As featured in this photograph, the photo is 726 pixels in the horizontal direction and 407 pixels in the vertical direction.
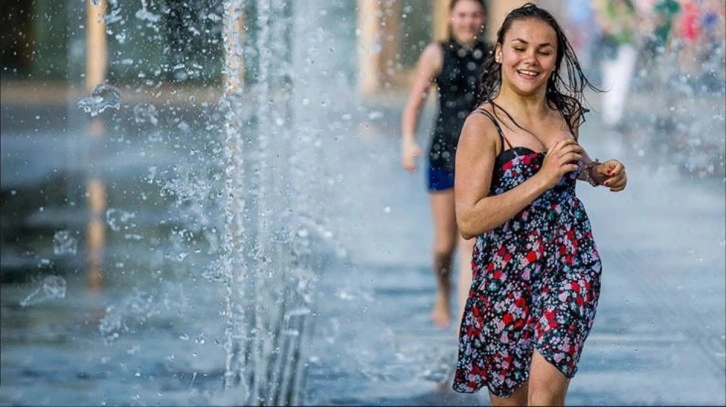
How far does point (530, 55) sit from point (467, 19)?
2.72 metres

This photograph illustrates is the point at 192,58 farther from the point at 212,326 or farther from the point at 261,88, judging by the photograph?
the point at 261,88

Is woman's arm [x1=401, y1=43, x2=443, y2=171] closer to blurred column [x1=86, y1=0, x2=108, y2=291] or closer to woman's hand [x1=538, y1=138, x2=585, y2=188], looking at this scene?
blurred column [x1=86, y1=0, x2=108, y2=291]

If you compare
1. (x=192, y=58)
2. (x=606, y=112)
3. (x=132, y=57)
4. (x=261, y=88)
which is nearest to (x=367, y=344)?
(x=192, y=58)

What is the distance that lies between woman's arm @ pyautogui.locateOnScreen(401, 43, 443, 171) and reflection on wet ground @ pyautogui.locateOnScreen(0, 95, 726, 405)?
2.46ft

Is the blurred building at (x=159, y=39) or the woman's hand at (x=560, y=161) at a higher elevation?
the woman's hand at (x=560, y=161)

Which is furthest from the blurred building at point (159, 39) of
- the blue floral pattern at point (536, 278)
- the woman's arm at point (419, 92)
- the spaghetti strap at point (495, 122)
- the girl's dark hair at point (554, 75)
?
the blue floral pattern at point (536, 278)

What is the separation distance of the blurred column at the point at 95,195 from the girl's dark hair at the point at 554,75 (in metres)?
2.56

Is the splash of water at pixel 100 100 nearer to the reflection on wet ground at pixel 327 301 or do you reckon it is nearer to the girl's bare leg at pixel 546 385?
the reflection on wet ground at pixel 327 301

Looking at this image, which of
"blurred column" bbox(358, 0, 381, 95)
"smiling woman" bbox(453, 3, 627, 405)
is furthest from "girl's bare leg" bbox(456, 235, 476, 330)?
"blurred column" bbox(358, 0, 381, 95)

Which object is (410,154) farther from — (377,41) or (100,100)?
(377,41)

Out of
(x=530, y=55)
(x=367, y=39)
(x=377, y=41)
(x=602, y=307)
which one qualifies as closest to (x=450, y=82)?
(x=602, y=307)

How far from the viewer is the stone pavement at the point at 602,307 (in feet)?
19.7

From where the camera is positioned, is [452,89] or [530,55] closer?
[530,55]

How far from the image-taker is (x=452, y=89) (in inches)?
257
